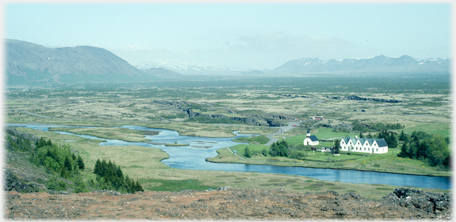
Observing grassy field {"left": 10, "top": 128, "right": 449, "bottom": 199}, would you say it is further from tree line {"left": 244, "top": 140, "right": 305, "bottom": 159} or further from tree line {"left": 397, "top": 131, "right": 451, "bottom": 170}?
tree line {"left": 397, "top": 131, "right": 451, "bottom": 170}

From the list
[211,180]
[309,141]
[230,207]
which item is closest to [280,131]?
[309,141]

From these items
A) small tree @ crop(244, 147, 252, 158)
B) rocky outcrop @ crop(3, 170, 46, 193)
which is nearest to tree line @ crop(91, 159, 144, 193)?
rocky outcrop @ crop(3, 170, 46, 193)

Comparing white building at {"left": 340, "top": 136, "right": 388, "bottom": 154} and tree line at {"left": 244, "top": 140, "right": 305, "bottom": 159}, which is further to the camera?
tree line at {"left": 244, "top": 140, "right": 305, "bottom": 159}

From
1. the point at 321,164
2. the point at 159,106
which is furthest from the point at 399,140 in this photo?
the point at 159,106

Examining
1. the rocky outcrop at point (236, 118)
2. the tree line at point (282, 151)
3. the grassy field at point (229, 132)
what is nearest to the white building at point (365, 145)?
the grassy field at point (229, 132)

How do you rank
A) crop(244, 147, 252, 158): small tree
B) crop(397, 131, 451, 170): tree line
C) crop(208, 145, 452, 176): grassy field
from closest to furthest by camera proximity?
crop(208, 145, 452, 176): grassy field
crop(397, 131, 451, 170): tree line
crop(244, 147, 252, 158): small tree

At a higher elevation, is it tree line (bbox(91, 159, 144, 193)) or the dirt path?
tree line (bbox(91, 159, 144, 193))
